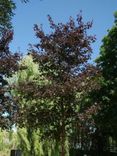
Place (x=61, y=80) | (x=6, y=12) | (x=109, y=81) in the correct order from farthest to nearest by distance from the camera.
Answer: (x=109, y=81), (x=61, y=80), (x=6, y=12)

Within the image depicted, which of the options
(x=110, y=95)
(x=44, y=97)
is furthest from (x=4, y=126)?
(x=110, y=95)

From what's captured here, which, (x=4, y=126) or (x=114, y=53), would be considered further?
(x=114, y=53)

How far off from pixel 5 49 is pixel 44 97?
2773 millimetres

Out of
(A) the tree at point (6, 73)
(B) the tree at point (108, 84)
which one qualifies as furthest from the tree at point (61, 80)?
(B) the tree at point (108, 84)

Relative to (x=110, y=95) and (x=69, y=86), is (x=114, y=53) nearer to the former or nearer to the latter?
(x=110, y=95)

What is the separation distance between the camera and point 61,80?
17.3 m

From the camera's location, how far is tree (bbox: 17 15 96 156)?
55.6 feet

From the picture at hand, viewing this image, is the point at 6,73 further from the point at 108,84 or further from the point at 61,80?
the point at 108,84

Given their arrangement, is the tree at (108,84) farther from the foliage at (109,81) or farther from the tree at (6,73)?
the tree at (6,73)

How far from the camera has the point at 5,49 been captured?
672 inches

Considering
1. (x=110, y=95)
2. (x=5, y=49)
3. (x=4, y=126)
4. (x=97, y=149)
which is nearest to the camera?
(x=4, y=126)

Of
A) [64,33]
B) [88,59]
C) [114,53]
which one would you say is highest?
[114,53]

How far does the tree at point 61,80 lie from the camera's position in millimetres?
16938

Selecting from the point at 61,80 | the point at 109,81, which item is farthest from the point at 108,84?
the point at 61,80
